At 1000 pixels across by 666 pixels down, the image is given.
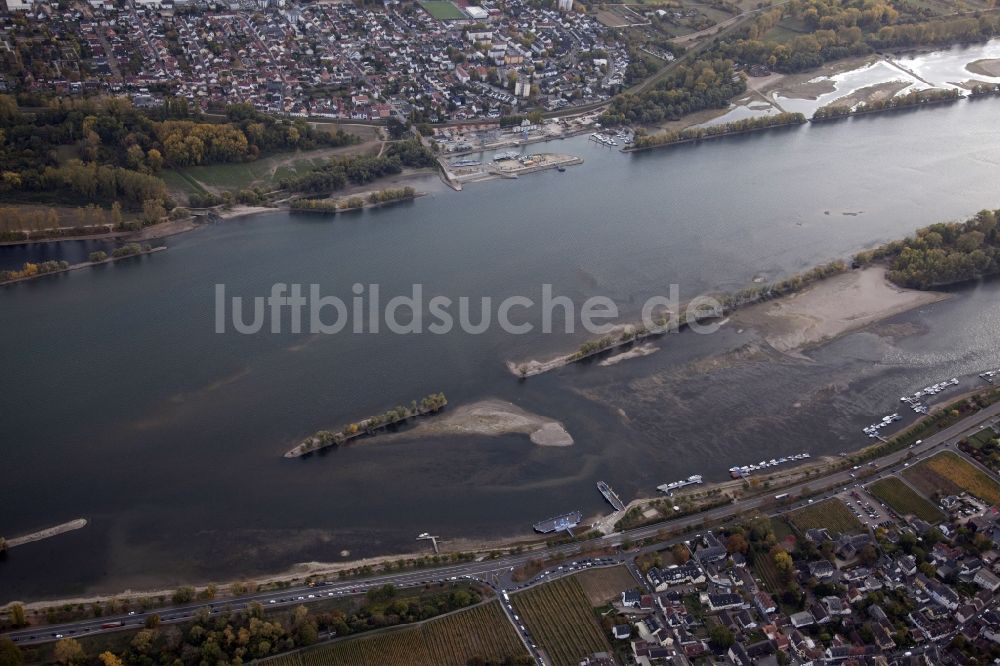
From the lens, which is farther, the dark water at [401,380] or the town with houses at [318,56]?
the town with houses at [318,56]

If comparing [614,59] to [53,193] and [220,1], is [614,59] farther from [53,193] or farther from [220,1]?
[53,193]

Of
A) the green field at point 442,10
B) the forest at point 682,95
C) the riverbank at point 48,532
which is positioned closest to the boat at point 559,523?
the riverbank at point 48,532

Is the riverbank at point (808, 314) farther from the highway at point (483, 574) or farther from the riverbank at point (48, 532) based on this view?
the riverbank at point (48, 532)

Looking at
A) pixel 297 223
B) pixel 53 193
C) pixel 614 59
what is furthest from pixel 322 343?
pixel 614 59

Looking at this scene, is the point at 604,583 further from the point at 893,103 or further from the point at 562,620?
the point at 893,103

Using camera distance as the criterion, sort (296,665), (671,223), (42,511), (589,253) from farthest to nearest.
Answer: (671,223), (589,253), (42,511), (296,665)

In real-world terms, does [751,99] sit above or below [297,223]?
above
